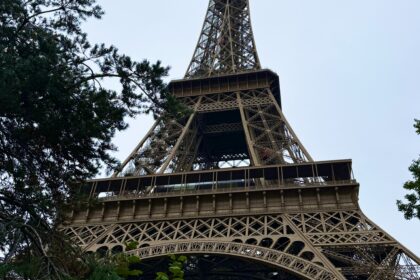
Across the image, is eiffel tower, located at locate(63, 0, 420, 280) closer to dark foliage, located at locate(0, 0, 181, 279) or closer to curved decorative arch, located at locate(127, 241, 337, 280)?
curved decorative arch, located at locate(127, 241, 337, 280)

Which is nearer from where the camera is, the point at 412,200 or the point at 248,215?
the point at 412,200

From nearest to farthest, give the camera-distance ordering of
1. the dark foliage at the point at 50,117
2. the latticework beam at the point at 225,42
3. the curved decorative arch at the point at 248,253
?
the dark foliage at the point at 50,117, the curved decorative arch at the point at 248,253, the latticework beam at the point at 225,42

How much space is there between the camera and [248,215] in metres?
21.1

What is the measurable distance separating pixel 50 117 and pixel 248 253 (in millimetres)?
11686

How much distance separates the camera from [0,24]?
30.1 feet

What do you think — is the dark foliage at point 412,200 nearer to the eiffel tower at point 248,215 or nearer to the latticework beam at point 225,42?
the eiffel tower at point 248,215

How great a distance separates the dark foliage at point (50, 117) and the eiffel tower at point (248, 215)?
4.91m

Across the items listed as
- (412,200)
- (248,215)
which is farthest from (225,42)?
(412,200)

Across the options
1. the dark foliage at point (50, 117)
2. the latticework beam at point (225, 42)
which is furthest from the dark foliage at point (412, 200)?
the latticework beam at point (225, 42)

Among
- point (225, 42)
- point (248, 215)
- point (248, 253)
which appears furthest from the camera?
point (225, 42)

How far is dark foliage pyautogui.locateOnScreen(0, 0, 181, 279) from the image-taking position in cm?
804

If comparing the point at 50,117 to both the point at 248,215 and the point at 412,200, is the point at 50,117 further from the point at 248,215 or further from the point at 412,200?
the point at 248,215

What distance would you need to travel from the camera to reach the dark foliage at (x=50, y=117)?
8.04 meters

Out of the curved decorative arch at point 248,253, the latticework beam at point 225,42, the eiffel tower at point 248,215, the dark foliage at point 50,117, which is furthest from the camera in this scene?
the latticework beam at point 225,42
